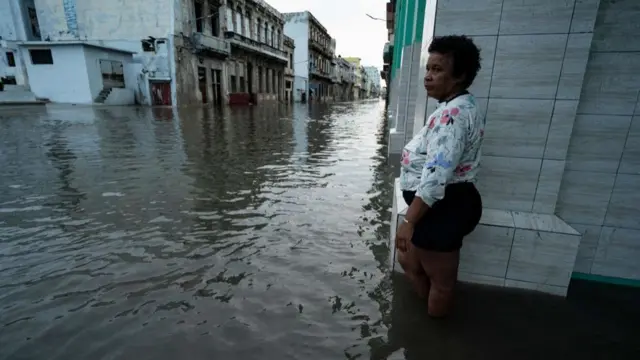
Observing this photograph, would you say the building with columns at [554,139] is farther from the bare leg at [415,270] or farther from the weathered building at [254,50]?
the weathered building at [254,50]

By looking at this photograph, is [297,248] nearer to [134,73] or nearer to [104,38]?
[134,73]

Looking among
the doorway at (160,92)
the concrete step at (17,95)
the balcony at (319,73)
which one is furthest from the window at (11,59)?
the balcony at (319,73)

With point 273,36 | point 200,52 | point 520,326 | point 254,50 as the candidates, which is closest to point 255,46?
point 254,50

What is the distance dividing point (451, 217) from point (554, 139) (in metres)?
1.23

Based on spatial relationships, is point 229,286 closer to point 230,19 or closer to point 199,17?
point 199,17

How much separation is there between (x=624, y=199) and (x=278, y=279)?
9.09 ft

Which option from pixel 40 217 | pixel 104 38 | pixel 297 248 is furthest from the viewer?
pixel 104 38

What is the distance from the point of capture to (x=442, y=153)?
5.24 ft

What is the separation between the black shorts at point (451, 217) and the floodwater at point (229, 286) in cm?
72

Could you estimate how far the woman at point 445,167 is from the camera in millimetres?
1610

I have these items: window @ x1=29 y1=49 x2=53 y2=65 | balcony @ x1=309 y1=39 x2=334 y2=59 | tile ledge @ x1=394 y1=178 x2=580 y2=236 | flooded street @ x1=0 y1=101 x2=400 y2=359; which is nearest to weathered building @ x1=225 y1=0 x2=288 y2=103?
balcony @ x1=309 y1=39 x2=334 y2=59

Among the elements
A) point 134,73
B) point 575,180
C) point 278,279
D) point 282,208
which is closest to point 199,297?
point 278,279

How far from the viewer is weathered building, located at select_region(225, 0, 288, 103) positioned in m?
31.6

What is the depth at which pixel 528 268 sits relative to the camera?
246cm
